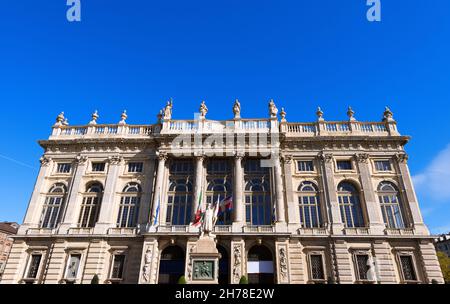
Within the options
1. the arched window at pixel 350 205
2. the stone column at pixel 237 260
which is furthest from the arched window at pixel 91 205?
the arched window at pixel 350 205

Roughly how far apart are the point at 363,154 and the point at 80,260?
3016 centimetres

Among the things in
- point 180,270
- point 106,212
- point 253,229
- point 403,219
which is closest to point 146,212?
point 106,212

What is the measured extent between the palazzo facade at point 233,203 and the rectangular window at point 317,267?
87 mm

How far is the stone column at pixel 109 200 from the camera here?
28.0m

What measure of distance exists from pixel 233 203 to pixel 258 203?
103 inches

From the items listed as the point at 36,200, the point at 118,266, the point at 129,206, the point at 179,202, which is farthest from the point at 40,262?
the point at 179,202

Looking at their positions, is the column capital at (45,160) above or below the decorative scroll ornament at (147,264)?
above

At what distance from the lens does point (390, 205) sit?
93.3 ft

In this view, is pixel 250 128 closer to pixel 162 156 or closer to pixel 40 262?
pixel 162 156

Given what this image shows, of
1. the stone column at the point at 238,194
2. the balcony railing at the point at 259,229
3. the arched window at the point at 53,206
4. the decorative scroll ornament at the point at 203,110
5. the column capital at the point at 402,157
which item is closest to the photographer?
the balcony railing at the point at 259,229

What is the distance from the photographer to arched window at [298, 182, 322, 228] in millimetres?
27938

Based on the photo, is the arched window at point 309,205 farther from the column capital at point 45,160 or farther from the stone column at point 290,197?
the column capital at point 45,160
